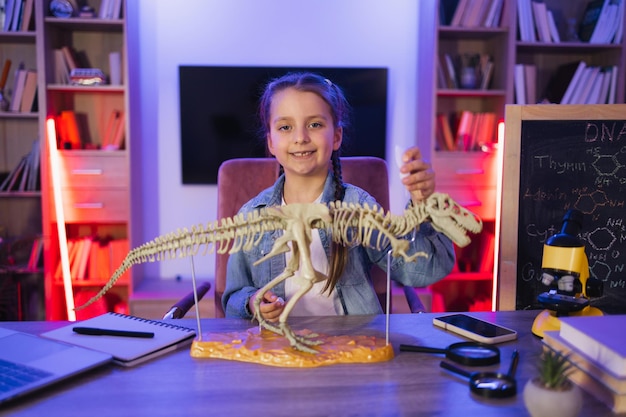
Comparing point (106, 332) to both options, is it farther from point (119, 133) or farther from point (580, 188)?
point (119, 133)

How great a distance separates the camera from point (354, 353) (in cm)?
109

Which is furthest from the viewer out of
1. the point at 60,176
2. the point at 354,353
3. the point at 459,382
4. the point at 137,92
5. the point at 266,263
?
the point at 137,92

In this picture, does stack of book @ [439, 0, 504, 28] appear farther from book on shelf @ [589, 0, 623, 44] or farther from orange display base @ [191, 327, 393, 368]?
orange display base @ [191, 327, 393, 368]

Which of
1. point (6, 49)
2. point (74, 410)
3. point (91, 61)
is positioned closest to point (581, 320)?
point (74, 410)

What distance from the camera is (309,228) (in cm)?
115

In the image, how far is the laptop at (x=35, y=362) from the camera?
36.9 inches

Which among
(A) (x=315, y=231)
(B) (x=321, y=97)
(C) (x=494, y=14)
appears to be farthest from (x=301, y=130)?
(C) (x=494, y=14)

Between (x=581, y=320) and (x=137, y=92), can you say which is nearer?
(x=581, y=320)

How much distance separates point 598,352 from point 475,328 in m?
0.33

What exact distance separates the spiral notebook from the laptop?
0.03 metres

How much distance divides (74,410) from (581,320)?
909 millimetres

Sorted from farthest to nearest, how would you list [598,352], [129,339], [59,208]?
[59,208] → [129,339] → [598,352]

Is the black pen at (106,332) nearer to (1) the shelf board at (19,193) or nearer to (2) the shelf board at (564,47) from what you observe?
(1) the shelf board at (19,193)

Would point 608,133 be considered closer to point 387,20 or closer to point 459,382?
point 459,382
